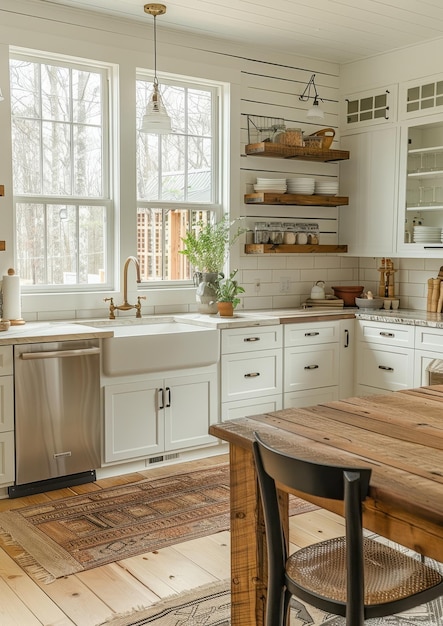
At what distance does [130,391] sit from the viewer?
4441 mm

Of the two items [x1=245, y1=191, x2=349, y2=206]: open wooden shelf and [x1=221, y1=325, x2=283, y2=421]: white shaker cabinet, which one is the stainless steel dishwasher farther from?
[x1=245, y1=191, x2=349, y2=206]: open wooden shelf

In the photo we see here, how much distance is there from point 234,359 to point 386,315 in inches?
49.1

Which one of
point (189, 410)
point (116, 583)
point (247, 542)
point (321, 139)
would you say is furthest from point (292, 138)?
point (247, 542)

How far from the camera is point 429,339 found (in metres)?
5.00

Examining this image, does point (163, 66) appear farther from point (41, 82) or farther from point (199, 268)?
point (199, 268)

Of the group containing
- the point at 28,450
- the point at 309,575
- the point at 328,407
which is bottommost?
the point at 28,450

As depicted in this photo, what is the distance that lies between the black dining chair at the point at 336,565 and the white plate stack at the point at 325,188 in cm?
417

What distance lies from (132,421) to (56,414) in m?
0.52

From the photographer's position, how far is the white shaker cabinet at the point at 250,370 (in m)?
4.90

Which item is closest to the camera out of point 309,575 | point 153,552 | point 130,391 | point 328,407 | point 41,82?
point 309,575

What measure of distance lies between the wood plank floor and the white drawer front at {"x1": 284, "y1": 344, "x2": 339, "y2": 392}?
1.68 metres

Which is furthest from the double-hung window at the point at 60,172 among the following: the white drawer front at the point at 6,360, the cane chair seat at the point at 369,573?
the cane chair seat at the point at 369,573

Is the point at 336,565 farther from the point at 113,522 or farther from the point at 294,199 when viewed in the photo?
the point at 294,199

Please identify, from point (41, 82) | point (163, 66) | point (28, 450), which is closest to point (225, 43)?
point (163, 66)
